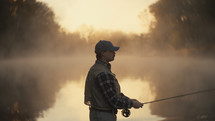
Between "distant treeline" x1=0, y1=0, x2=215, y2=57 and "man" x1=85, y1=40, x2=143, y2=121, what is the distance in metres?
23.3

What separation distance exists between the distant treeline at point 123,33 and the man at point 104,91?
76.6 ft

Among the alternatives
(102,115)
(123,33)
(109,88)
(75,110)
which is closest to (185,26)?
(123,33)

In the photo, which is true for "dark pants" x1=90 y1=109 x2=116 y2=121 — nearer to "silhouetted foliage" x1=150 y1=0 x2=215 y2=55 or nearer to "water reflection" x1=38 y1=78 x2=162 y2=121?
"water reflection" x1=38 y1=78 x2=162 y2=121

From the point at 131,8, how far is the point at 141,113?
46364mm

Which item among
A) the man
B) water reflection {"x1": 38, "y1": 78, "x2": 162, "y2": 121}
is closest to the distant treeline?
water reflection {"x1": 38, "y1": 78, "x2": 162, "y2": 121}

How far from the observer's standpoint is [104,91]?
129 inches

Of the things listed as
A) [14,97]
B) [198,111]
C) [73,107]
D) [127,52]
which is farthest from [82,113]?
[127,52]

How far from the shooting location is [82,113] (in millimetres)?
7711

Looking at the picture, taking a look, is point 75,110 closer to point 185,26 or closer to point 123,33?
point 185,26

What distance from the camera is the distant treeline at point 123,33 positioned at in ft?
97.3

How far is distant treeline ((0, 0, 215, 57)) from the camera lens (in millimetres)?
29672

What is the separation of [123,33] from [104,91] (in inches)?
2023

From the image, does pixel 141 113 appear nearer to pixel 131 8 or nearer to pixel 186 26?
pixel 186 26

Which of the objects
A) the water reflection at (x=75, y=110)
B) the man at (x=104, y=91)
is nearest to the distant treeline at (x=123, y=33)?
the water reflection at (x=75, y=110)
